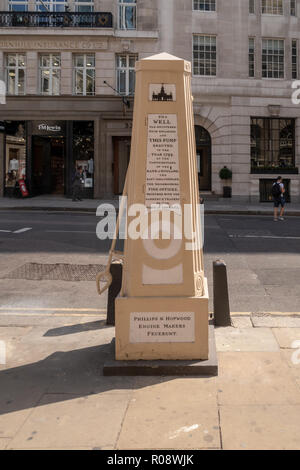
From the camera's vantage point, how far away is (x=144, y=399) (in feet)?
11.9

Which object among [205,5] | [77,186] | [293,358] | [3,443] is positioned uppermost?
[205,5]

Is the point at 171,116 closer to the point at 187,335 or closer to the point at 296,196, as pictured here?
the point at 187,335

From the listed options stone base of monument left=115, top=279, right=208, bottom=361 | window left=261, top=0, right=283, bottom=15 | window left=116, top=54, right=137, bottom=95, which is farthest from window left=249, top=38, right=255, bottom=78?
stone base of monument left=115, top=279, right=208, bottom=361

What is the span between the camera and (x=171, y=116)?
4293 millimetres

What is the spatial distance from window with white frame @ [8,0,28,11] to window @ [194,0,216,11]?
10.7 metres

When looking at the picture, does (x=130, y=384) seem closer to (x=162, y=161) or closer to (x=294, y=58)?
(x=162, y=161)

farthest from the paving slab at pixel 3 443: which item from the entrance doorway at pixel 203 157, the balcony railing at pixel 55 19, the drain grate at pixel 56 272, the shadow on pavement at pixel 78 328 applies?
the balcony railing at pixel 55 19

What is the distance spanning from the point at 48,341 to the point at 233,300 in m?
3.13

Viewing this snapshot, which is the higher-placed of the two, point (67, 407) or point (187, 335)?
point (187, 335)

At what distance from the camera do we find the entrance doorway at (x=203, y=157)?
27.6 metres

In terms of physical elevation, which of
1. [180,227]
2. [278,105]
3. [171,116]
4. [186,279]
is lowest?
[186,279]

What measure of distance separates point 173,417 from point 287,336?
7.55 feet

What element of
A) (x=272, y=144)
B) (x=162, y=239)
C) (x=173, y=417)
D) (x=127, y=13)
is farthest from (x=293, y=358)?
(x=127, y=13)
